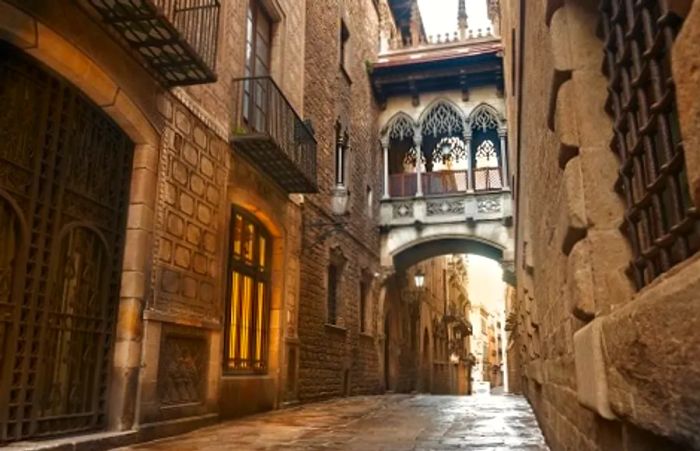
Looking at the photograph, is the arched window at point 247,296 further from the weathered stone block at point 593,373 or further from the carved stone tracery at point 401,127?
the carved stone tracery at point 401,127

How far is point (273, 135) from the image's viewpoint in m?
8.95

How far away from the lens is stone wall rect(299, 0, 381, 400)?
11.5 meters

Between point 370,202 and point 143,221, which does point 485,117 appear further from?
point 143,221

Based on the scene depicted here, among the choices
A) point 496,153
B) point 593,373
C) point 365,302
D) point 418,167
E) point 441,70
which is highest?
point 441,70

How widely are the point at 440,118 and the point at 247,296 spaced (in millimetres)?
11043

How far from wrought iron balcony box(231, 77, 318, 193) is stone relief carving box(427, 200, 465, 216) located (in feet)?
25.1

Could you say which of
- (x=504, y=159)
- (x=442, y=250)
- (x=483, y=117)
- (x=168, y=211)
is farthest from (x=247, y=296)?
(x=483, y=117)

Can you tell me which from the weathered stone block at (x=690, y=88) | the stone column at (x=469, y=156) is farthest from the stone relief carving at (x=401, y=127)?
the weathered stone block at (x=690, y=88)

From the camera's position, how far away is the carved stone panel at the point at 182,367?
20.1ft

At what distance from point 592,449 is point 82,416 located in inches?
173

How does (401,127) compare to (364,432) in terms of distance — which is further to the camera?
(401,127)

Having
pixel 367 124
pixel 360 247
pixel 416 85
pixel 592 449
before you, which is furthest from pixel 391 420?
pixel 416 85

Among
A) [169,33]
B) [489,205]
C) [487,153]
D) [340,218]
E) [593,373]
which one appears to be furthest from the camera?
[487,153]

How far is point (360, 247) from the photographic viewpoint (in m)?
15.4
